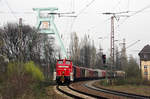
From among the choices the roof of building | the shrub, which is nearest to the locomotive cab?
the shrub

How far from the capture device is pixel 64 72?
2994 centimetres

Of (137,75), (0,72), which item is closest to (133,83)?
(137,75)

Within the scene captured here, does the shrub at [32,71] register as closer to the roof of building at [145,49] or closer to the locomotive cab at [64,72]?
the locomotive cab at [64,72]

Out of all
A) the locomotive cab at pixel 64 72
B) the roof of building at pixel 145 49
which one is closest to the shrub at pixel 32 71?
the locomotive cab at pixel 64 72

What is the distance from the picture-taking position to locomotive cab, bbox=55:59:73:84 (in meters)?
29.6

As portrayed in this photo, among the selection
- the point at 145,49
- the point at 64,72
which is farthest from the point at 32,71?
the point at 145,49

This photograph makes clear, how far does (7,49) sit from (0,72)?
18.5m

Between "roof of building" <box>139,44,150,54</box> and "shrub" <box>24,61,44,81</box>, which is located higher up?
"roof of building" <box>139,44,150,54</box>

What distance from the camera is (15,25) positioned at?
156ft

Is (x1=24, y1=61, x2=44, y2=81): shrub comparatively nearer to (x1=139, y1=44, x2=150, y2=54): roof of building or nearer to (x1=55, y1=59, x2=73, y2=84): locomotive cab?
(x1=55, y1=59, x2=73, y2=84): locomotive cab

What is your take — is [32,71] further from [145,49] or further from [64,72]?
[145,49]

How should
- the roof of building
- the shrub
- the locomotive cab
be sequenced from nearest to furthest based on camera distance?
1. the locomotive cab
2. the shrub
3. the roof of building

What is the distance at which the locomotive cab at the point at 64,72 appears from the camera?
29.6 metres

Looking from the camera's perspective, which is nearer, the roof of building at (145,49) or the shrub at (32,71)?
the shrub at (32,71)
